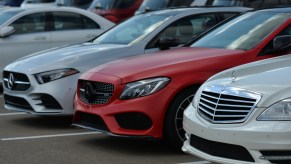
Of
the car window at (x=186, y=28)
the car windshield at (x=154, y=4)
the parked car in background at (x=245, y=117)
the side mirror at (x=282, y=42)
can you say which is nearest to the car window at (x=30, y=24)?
the car window at (x=186, y=28)

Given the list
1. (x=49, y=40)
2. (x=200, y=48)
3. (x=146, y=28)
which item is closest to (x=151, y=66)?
(x=200, y=48)

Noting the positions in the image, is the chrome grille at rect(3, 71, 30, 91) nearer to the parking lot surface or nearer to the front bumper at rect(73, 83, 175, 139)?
the parking lot surface

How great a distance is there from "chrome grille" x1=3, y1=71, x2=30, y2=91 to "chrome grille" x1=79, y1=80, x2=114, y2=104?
1.68 meters

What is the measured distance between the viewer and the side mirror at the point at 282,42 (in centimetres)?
786

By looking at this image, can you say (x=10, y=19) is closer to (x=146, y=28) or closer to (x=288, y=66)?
(x=146, y=28)

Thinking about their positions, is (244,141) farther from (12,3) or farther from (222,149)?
(12,3)

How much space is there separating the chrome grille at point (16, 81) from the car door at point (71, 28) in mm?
3850

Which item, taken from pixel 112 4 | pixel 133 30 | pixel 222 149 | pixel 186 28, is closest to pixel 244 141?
pixel 222 149

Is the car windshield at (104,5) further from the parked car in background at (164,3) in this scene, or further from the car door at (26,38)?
the car door at (26,38)

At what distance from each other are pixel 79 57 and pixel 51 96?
0.63 metres

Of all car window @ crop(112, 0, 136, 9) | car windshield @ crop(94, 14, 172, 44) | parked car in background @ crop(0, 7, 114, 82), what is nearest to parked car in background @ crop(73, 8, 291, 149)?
car windshield @ crop(94, 14, 172, 44)

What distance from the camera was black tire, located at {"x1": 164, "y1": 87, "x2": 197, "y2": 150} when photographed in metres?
7.89

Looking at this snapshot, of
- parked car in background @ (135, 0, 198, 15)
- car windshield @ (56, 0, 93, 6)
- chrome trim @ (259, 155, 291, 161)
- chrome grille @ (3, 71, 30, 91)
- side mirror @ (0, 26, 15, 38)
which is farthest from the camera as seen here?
car windshield @ (56, 0, 93, 6)

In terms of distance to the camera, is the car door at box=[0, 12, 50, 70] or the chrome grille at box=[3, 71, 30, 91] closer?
the chrome grille at box=[3, 71, 30, 91]
